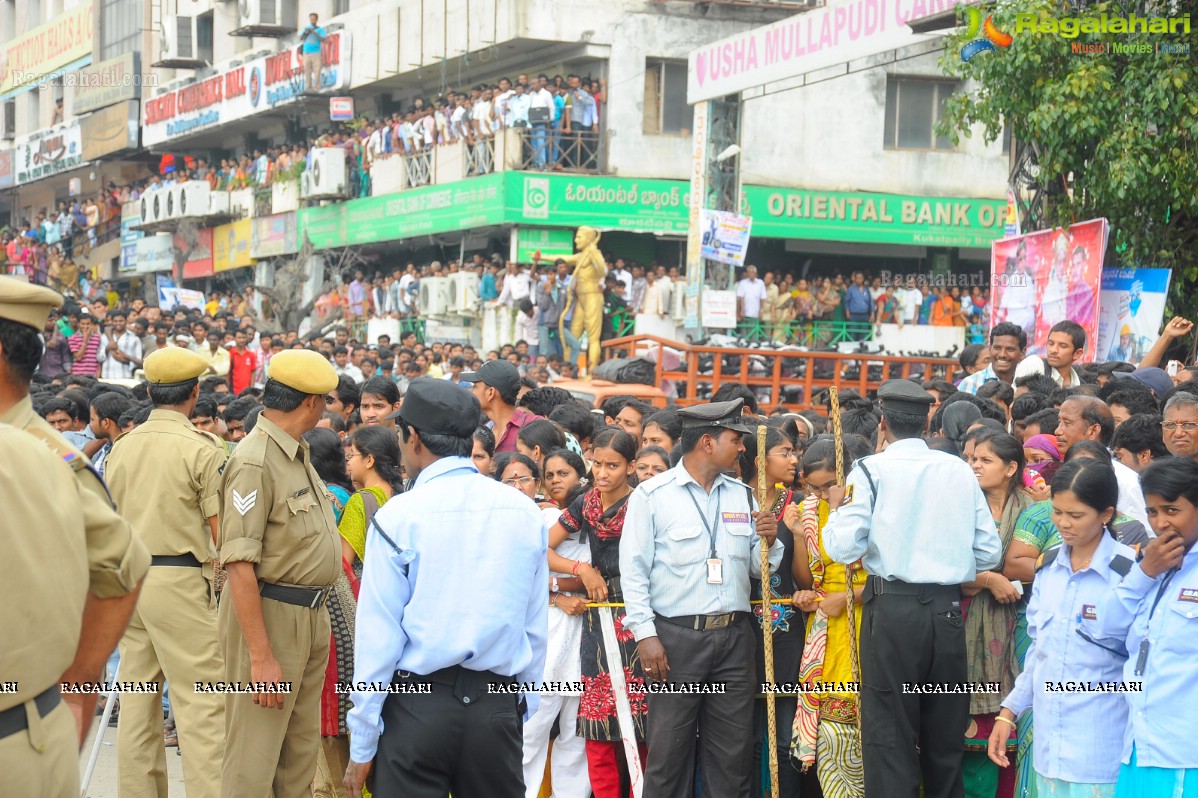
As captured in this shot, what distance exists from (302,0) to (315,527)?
33.4 meters

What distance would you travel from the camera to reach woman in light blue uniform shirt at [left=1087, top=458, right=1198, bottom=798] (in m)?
4.27

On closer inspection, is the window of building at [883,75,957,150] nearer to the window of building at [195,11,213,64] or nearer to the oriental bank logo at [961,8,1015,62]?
the oriental bank logo at [961,8,1015,62]

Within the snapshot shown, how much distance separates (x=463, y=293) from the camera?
87.5ft

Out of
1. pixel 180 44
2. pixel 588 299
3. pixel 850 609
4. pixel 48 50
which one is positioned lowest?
pixel 850 609

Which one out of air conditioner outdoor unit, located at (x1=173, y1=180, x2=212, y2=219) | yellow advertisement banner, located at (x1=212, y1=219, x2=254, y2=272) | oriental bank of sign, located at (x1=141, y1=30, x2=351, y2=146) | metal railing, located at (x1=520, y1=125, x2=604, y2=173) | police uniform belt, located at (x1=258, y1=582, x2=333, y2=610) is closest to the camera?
police uniform belt, located at (x1=258, y1=582, x2=333, y2=610)

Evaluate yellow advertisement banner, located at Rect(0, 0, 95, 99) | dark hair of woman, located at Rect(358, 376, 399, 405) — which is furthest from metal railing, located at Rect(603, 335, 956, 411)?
yellow advertisement banner, located at Rect(0, 0, 95, 99)

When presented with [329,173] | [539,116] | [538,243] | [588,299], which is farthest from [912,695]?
[329,173]

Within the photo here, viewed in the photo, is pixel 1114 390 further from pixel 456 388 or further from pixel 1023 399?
pixel 456 388

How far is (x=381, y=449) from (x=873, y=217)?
2331 centimetres

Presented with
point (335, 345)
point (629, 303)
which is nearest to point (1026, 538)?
point (335, 345)

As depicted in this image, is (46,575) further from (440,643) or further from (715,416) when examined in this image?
(715,416)

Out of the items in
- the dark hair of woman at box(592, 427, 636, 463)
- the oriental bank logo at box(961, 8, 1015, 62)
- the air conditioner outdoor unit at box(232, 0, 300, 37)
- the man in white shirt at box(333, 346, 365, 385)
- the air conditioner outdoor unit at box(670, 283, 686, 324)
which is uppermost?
the air conditioner outdoor unit at box(232, 0, 300, 37)

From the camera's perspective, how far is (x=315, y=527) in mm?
5492

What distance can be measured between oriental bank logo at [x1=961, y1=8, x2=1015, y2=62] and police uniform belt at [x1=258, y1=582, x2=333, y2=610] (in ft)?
31.1
